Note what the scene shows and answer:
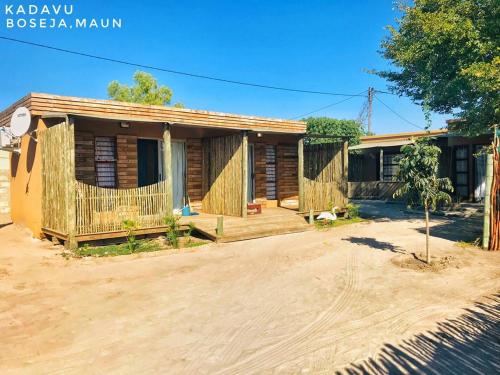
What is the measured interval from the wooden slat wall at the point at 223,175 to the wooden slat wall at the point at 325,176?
2657mm

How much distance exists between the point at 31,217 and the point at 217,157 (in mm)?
6138

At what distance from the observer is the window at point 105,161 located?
11547 mm

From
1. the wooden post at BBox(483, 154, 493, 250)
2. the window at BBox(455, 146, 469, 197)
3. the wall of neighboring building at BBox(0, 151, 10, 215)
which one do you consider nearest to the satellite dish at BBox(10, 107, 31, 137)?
the wall of neighboring building at BBox(0, 151, 10, 215)

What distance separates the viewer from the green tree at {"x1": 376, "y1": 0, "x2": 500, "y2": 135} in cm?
1074

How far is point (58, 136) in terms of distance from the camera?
30.7 ft

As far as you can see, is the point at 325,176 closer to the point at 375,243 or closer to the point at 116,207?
the point at 375,243

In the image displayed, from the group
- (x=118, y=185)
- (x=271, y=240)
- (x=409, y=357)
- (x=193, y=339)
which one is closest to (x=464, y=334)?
(x=409, y=357)

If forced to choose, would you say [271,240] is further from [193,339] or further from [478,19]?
[478,19]

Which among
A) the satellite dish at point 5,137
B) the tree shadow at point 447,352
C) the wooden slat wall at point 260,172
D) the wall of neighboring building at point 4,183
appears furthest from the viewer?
the wooden slat wall at point 260,172

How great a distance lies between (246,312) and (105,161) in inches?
311

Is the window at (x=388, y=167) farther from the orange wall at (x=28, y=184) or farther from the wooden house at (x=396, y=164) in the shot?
the orange wall at (x=28, y=184)

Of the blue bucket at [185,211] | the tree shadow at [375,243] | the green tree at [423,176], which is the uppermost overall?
the green tree at [423,176]

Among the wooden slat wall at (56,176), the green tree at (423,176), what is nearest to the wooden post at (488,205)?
the green tree at (423,176)

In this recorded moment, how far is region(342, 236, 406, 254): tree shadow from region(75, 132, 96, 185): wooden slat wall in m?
7.80
